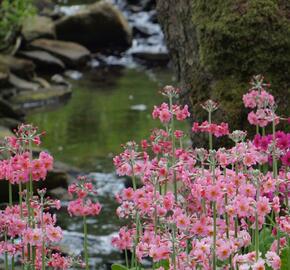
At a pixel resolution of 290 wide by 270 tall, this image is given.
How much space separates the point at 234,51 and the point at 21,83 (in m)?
11.3

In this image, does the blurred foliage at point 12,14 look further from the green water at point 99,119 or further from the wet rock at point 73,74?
the green water at point 99,119

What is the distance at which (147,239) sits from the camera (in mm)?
3186

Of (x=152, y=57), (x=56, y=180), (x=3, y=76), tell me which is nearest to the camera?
(x=56, y=180)

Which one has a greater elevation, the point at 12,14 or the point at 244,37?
the point at 244,37

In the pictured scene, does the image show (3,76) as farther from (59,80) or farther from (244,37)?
(244,37)

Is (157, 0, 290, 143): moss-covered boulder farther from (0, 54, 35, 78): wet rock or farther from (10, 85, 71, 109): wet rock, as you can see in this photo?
(0, 54, 35, 78): wet rock

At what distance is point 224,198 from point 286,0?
278 centimetres

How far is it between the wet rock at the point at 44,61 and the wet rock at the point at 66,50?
45 centimetres

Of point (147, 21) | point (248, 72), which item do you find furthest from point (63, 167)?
point (147, 21)

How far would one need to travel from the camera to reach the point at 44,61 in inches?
728

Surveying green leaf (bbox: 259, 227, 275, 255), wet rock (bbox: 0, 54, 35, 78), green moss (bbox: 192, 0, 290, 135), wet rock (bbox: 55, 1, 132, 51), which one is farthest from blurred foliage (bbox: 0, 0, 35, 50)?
green leaf (bbox: 259, 227, 275, 255)

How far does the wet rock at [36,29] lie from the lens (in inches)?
785

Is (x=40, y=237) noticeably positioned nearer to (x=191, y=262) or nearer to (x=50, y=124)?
(x=191, y=262)

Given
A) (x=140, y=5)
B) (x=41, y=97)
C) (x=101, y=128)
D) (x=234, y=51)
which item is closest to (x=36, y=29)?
(x=41, y=97)
